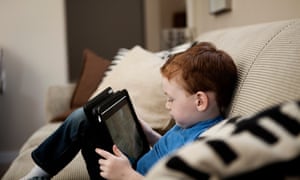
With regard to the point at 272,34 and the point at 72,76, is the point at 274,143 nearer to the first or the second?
the point at 272,34

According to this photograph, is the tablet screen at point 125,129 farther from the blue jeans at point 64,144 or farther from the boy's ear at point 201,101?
the boy's ear at point 201,101

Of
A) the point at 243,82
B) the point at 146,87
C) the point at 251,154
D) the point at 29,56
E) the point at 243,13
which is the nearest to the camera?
the point at 251,154

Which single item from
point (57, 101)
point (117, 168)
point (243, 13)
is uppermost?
point (243, 13)

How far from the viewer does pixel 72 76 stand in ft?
16.0

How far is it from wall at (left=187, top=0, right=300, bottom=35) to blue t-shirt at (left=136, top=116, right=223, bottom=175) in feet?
2.35

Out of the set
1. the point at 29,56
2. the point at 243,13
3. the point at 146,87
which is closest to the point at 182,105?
the point at 146,87

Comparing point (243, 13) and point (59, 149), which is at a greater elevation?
point (243, 13)

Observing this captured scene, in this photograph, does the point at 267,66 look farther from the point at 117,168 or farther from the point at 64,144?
the point at 64,144

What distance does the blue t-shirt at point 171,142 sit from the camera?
1107 millimetres

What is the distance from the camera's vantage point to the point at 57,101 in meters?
2.56

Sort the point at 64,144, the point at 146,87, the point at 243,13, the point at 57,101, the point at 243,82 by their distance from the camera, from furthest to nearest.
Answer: the point at 57,101
the point at 243,13
the point at 146,87
the point at 64,144
the point at 243,82

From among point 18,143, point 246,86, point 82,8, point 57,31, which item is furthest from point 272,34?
point 82,8

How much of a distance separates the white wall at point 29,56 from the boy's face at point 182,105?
89.8 inches

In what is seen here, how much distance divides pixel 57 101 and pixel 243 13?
46.6 inches
